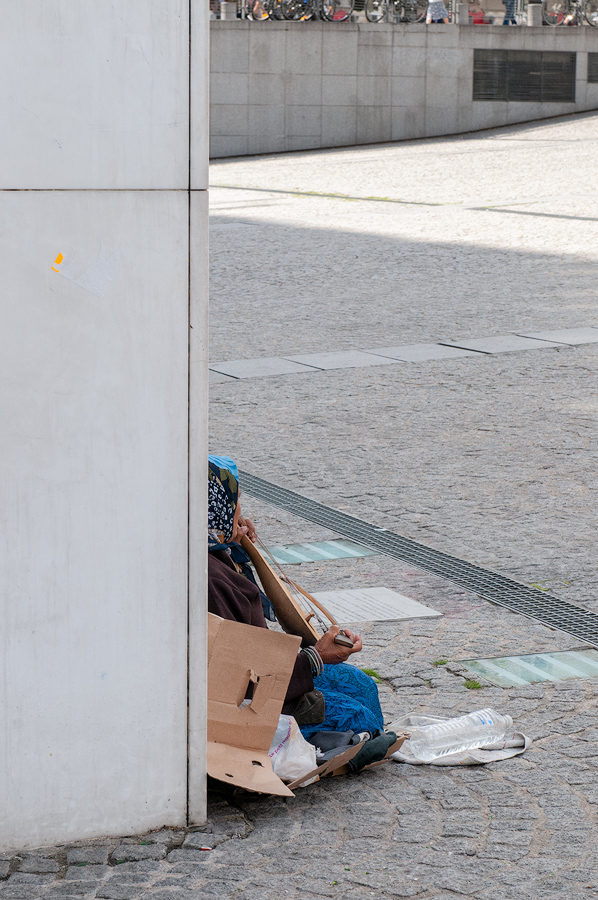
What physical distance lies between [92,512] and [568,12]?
3142 centimetres

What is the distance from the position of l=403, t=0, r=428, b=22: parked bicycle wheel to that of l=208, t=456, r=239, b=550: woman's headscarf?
28.5 metres

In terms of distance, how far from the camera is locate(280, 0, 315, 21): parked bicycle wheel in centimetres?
2930

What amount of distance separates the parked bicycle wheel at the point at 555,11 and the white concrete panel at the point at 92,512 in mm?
30700

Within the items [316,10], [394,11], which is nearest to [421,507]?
[316,10]

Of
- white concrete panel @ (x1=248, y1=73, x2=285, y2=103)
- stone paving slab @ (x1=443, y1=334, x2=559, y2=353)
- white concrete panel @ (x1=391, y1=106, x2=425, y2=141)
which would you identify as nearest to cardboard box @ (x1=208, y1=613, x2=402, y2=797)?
stone paving slab @ (x1=443, y1=334, x2=559, y2=353)

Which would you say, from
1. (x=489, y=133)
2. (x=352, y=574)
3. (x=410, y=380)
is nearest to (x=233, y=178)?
(x=489, y=133)

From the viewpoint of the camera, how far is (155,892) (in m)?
2.95

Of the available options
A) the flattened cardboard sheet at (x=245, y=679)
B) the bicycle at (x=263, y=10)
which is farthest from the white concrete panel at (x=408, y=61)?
the flattened cardboard sheet at (x=245, y=679)

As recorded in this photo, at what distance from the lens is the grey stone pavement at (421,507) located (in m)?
3.08

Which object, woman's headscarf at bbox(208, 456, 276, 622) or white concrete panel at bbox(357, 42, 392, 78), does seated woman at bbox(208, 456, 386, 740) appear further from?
white concrete panel at bbox(357, 42, 392, 78)

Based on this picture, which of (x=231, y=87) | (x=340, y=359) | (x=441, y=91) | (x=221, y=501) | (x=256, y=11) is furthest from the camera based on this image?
(x=441, y=91)

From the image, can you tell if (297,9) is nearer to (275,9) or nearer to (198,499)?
(275,9)

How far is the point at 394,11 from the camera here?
3003 cm

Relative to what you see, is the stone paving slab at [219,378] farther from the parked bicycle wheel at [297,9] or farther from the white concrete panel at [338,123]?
the parked bicycle wheel at [297,9]
